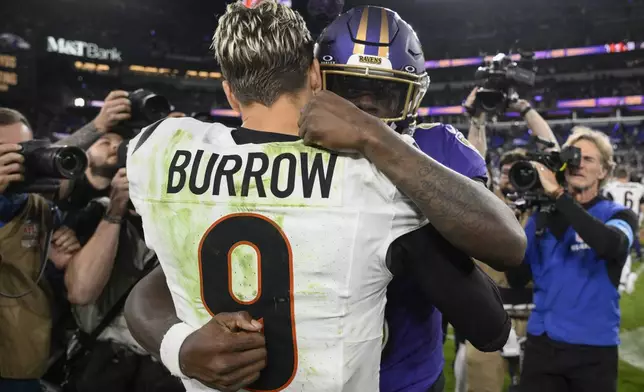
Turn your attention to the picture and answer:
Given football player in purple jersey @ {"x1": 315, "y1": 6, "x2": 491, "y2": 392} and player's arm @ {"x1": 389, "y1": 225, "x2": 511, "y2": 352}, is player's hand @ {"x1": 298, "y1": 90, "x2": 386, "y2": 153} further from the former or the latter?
football player in purple jersey @ {"x1": 315, "y1": 6, "x2": 491, "y2": 392}

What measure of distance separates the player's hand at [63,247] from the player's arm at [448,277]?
5.69 feet

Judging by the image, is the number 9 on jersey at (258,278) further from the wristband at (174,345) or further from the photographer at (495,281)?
the photographer at (495,281)

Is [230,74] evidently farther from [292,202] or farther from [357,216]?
[357,216]

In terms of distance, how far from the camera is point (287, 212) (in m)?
1.15

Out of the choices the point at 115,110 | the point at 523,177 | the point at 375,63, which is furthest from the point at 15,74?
the point at 375,63

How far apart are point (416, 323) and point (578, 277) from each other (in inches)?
78.3

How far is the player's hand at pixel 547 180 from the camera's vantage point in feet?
9.59

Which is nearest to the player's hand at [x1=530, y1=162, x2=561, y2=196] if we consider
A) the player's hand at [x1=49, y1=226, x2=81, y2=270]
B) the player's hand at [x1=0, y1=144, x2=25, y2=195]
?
the player's hand at [x1=49, y1=226, x2=81, y2=270]

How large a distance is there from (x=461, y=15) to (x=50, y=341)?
110ft

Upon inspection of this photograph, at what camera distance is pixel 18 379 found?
2.31 meters

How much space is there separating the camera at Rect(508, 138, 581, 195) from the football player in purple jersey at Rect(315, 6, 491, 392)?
1.39 m

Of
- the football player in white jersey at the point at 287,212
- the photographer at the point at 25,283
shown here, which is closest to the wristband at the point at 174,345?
the football player in white jersey at the point at 287,212

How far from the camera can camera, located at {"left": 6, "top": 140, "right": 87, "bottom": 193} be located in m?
2.08

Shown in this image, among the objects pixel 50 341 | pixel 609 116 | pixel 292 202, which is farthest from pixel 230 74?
pixel 609 116
